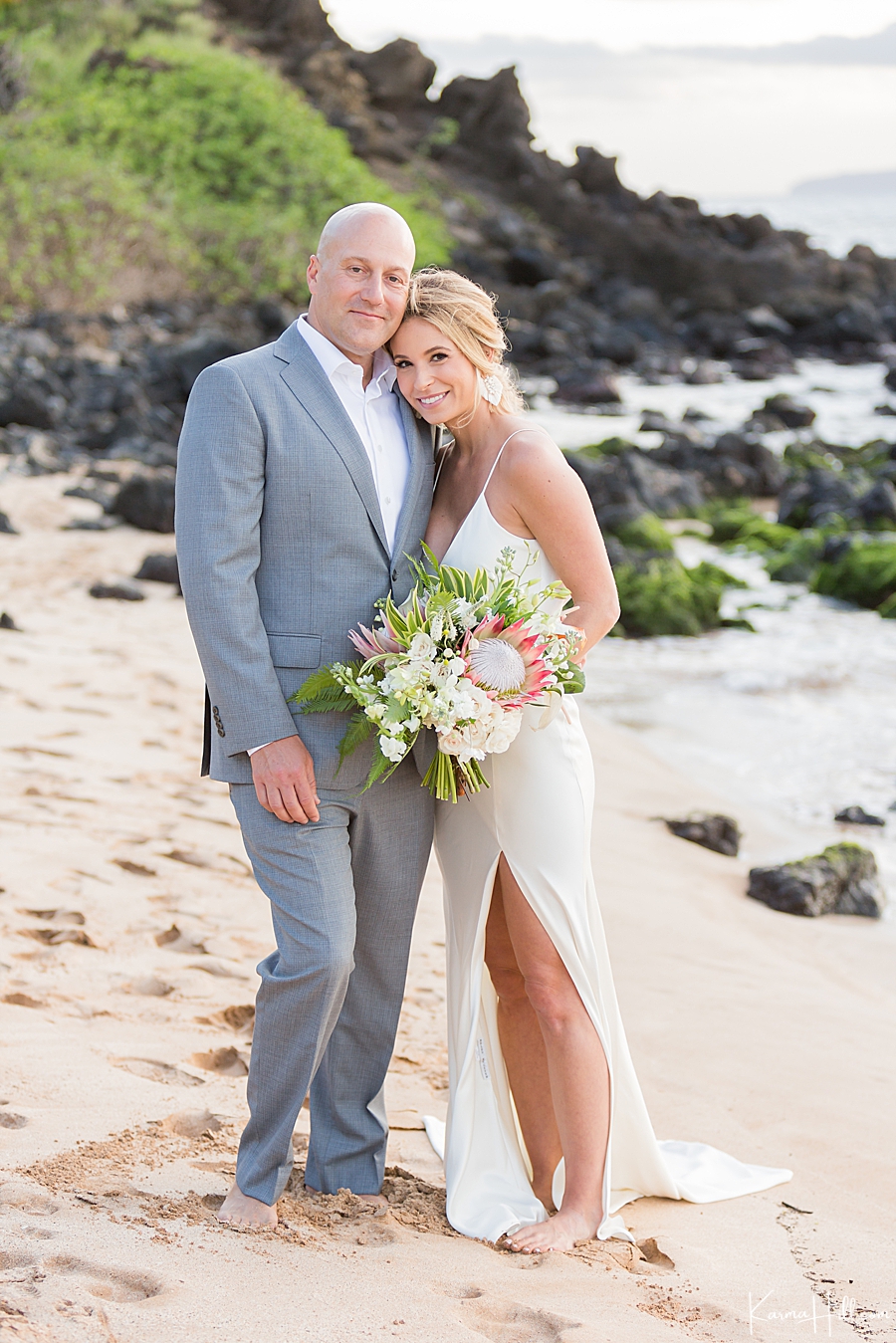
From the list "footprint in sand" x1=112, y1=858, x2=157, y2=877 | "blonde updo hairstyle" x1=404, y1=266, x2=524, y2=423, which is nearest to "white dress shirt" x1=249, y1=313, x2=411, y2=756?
"blonde updo hairstyle" x1=404, y1=266, x2=524, y2=423

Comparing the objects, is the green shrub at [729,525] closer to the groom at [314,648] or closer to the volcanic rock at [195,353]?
the volcanic rock at [195,353]

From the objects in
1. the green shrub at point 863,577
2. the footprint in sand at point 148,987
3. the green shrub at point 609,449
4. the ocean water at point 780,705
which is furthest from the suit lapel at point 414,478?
the green shrub at point 609,449

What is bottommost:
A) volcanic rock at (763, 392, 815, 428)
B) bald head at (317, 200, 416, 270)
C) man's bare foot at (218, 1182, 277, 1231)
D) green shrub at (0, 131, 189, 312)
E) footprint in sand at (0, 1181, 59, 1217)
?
man's bare foot at (218, 1182, 277, 1231)

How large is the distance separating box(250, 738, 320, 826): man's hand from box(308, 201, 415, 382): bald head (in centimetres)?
106

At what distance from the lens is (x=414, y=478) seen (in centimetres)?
338

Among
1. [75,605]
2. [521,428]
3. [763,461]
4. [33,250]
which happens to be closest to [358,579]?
[521,428]

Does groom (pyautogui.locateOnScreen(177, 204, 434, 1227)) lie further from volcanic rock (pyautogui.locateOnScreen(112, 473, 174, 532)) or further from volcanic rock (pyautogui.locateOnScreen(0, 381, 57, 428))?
volcanic rock (pyautogui.locateOnScreen(0, 381, 57, 428))

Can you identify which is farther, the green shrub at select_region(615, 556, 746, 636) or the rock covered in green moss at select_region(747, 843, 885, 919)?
the green shrub at select_region(615, 556, 746, 636)

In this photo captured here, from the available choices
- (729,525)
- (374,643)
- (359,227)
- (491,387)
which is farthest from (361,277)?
(729,525)

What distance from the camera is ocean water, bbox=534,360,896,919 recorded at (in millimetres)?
8273

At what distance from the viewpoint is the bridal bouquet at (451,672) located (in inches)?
116

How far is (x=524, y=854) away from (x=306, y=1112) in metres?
1.24

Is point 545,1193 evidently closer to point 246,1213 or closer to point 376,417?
point 246,1213

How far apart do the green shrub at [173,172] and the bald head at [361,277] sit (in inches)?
854
